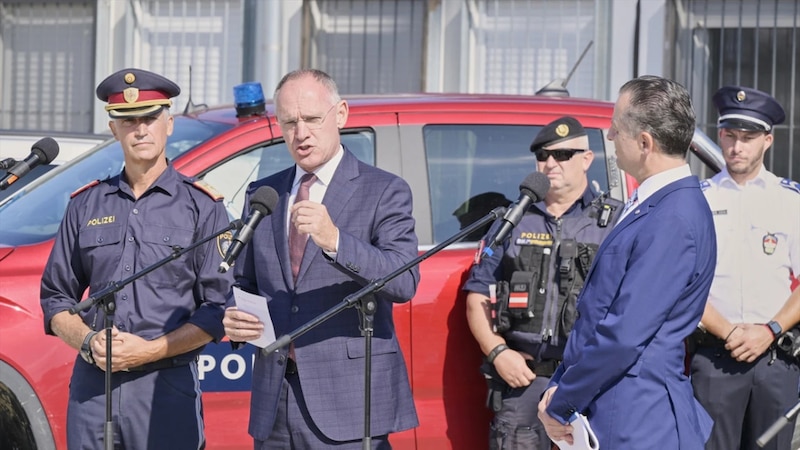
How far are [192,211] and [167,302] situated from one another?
32 centimetres

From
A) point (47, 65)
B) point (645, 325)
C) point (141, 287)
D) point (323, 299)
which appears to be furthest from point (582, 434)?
point (47, 65)

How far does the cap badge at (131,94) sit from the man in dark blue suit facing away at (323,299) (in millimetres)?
600

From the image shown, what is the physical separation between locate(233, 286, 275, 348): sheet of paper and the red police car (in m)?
1.16

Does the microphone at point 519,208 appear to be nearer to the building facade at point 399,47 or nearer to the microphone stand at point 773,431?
the microphone stand at point 773,431

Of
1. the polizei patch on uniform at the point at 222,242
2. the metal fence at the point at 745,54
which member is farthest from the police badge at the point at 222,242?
the metal fence at the point at 745,54

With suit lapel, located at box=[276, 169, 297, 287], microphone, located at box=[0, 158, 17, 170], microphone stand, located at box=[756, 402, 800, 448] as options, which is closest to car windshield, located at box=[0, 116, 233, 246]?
microphone, located at box=[0, 158, 17, 170]

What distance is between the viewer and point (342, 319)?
13.2ft

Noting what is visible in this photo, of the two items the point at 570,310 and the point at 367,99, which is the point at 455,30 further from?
the point at 570,310

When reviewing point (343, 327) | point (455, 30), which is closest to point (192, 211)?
point (343, 327)

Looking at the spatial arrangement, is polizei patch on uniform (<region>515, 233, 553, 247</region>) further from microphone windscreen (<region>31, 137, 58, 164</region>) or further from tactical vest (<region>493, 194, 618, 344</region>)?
microphone windscreen (<region>31, 137, 58, 164</region>)

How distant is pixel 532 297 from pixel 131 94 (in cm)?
166

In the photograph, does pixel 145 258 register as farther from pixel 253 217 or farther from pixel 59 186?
pixel 59 186

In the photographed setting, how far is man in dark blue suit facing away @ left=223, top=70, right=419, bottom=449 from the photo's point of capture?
3951 mm

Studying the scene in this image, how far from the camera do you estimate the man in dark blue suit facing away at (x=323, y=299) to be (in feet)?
13.0
